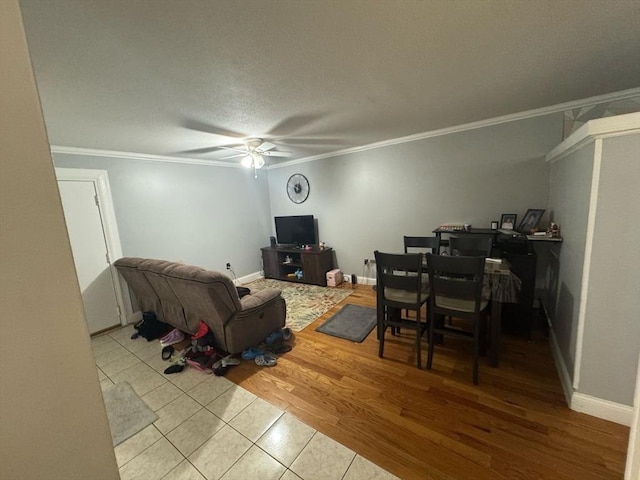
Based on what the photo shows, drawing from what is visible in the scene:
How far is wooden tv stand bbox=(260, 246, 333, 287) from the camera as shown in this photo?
4.51 meters

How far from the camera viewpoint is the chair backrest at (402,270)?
2129 millimetres

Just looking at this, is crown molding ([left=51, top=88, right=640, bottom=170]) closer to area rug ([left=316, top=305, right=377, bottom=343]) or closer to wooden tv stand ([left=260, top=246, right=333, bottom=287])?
wooden tv stand ([left=260, top=246, right=333, bottom=287])

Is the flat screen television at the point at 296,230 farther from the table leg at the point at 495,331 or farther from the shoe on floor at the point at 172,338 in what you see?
the table leg at the point at 495,331

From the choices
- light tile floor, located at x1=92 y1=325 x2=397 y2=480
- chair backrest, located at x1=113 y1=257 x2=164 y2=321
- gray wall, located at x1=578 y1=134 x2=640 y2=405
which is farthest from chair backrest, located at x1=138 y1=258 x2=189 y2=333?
gray wall, located at x1=578 y1=134 x2=640 y2=405

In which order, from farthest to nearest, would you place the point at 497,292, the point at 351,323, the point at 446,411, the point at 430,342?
the point at 351,323, the point at 430,342, the point at 497,292, the point at 446,411

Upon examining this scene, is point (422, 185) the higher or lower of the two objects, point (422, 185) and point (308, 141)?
the lower

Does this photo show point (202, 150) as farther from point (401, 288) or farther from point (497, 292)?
point (497, 292)

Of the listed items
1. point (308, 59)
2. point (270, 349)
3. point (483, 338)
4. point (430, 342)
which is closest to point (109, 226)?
point (270, 349)

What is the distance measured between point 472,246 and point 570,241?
0.79 m

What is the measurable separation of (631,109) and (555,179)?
2.59 feet

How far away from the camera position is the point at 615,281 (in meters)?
1.52

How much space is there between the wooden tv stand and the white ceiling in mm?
2438

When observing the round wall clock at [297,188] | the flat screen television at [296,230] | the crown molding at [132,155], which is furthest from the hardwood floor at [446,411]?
the crown molding at [132,155]

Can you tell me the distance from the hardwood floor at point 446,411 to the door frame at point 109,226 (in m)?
2.26
